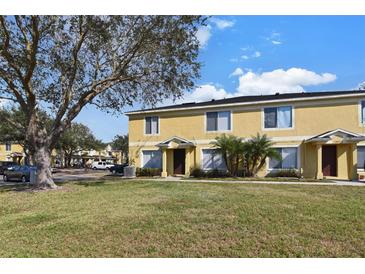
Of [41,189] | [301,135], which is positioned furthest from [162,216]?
[301,135]

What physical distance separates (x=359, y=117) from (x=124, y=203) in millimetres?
17092

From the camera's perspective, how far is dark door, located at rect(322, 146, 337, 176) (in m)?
21.6

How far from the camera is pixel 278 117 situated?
22.6 metres

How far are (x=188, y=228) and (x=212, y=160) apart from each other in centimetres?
1728

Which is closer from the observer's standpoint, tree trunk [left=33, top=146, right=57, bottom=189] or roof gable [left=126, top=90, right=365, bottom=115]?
tree trunk [left=33, top=146, right=57, bottom=189]

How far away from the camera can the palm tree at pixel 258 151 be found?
21.5 metres

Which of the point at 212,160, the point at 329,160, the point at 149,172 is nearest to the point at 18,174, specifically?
the point at 149,172

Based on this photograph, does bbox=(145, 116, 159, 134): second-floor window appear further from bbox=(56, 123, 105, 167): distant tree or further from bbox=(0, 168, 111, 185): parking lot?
bbox=(56, 123, 105, 167): distant tree

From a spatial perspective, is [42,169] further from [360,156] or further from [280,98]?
[360,156]

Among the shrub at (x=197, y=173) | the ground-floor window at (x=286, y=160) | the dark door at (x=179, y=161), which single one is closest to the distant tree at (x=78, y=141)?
the dark door at (x=179, y=161)

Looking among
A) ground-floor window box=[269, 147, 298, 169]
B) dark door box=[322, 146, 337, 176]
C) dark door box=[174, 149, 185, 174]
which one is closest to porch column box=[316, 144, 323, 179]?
dark door box=[322, 146, 337, 176]

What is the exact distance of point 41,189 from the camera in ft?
49.6

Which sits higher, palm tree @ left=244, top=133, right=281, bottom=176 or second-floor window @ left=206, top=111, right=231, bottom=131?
second-floor window @ left=206, top=111, right=231, bottom=131

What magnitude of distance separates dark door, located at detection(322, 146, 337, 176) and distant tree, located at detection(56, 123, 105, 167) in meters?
42.1
